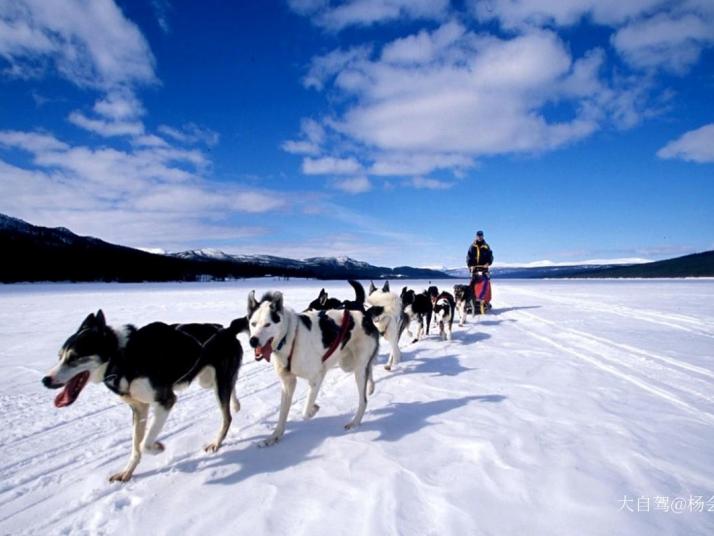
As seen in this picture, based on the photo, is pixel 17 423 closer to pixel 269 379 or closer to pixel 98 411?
pixel 98 411

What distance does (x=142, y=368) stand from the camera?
3.30 m

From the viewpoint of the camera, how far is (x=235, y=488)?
3.08m

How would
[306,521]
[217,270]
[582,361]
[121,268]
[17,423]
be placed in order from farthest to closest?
[217,270] < [121,268] < [582,361] < [17,423] < [306,521]

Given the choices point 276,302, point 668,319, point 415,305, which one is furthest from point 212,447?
point 668,319

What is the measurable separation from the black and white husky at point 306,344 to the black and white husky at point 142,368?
553mm

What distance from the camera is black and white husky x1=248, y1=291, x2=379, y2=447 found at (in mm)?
3844

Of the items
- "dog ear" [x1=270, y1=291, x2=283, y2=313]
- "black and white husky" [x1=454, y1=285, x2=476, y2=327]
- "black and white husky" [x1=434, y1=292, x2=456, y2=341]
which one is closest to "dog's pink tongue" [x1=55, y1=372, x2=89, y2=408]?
"dog ear" [x1=270, y1=291, x2=283, y2=313]

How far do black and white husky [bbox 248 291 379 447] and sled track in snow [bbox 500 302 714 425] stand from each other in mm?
3954

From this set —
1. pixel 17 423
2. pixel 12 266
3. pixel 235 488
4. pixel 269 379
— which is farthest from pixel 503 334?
pixel 12 266

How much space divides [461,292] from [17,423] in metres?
11.3

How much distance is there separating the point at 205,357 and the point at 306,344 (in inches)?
41.3

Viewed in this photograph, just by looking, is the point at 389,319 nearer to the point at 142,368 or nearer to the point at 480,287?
the point at 142,368

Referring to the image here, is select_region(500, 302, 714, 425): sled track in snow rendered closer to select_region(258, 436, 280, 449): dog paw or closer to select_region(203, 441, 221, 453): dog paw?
select_region(258, 436, 280, 449): dog paw

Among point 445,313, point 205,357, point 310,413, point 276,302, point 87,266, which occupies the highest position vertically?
point 87,266
